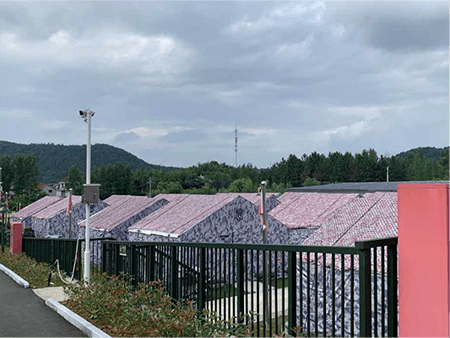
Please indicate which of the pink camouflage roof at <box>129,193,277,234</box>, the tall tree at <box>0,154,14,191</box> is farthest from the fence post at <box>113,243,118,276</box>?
the tall tree at <box>0,154,14,191</box>

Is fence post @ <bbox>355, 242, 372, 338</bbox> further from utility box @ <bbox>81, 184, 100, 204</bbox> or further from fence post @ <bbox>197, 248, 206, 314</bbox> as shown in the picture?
utility box @ <bbox>81, 184, 100, 204</bbox>

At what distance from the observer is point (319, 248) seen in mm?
4852

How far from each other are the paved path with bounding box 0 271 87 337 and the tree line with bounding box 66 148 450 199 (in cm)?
8564

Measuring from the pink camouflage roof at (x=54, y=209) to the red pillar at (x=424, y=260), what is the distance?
119 ft

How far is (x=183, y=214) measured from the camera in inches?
1029

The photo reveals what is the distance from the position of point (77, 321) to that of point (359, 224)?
36.5 feet

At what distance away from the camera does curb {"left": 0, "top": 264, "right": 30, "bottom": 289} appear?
1268cm

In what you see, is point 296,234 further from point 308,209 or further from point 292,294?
point 292,294

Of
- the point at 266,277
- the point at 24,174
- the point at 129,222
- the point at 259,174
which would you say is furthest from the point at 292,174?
the point at 266,277

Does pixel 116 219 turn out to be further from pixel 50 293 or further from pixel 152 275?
pixel 152 275

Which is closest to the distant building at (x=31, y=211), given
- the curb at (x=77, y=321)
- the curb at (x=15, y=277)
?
the curb at (x=15, y=277)

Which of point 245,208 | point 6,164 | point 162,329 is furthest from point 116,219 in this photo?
point 6,164

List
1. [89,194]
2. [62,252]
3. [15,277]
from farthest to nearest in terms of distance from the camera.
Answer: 1. [62,252]
2. [15,277]
3. [89,194]

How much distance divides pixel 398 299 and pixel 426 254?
0.55 metres
